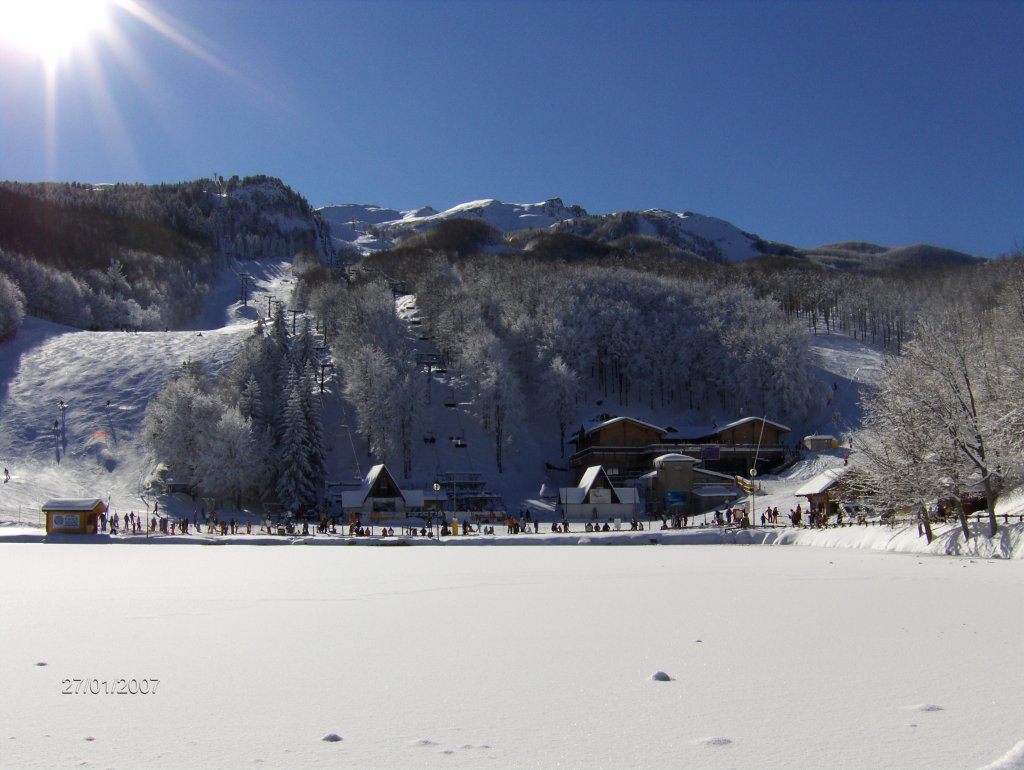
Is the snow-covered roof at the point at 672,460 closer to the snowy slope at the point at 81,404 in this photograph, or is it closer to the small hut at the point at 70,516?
the snowy slope at the point at 81,404

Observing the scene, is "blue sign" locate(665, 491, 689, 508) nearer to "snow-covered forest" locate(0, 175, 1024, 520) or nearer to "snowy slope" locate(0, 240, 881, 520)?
"snowy slope" locate(0, 240, 881, 520)

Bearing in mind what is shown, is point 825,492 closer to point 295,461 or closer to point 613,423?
point 613,423

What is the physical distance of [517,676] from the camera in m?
8.44

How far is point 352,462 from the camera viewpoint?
76.4 m

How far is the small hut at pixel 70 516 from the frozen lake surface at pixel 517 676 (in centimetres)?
3024

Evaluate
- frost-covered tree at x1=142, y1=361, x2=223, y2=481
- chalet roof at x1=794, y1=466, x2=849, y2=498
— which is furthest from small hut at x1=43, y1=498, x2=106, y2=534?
chalet roof at x1=794, y1=466, x2=849, y2=498

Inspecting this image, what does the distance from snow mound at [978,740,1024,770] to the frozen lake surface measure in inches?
0.7

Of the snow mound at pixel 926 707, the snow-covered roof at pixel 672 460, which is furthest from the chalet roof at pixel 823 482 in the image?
the snow mound at pixel 926 707

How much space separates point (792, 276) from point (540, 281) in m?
62.2

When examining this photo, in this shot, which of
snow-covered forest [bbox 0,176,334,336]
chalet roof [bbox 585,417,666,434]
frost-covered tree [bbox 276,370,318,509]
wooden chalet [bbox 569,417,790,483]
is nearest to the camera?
frost-covered tree [bbox 276,370,318,509]

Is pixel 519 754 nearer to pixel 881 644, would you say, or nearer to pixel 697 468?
pixel 881 644

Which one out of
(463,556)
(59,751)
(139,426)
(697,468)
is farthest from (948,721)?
(139,426)

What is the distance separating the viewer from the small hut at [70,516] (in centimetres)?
4384

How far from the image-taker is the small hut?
4384 cm
